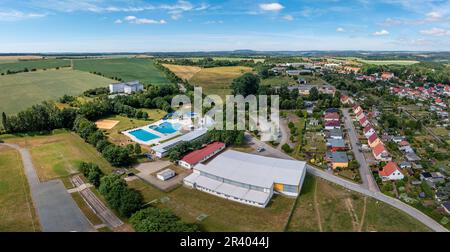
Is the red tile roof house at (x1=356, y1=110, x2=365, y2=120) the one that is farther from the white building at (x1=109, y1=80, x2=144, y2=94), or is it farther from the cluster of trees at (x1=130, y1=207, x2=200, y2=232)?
the white building at (x1=109, y1=80, x2=144, y2=94)

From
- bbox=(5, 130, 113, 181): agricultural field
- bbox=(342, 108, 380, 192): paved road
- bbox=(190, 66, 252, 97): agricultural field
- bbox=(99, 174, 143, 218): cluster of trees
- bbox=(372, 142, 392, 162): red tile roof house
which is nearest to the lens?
bbox=(99, 174, 143, 218): cluster of trees

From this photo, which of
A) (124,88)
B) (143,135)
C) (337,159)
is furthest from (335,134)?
(124,88)

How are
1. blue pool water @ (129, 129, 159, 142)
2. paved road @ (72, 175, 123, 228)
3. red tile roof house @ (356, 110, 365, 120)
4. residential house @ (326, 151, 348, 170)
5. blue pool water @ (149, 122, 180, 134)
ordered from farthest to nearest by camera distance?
red tile roof house @ (356, 110, 365, 120) < blue pool water @ (149, 122, 180, 134) < blue pool water @ (129, 129, 159, 142) < residential house @ (326, 151, 348, 170) < paved road @ (72, 175, 123, 228)

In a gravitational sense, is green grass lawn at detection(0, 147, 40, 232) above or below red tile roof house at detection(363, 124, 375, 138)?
below

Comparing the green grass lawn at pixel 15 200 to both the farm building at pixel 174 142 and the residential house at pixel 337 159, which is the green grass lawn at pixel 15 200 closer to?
the farm building at pixel 174 142

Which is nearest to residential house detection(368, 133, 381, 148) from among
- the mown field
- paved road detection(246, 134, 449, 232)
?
paved road detection(246, 134, 449, 232)

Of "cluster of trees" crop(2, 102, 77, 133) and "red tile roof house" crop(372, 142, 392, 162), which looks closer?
"red tile roof house" crop(372, 142, 392, 162)

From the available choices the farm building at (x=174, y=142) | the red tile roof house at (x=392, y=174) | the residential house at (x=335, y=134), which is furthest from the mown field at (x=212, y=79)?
the red tile roof house at (x=392, y=174)

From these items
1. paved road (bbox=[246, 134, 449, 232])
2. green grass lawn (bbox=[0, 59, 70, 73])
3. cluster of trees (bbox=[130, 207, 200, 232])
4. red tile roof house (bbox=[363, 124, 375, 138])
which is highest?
green grass lawn (bbox=[0, 59, 70, 73])
